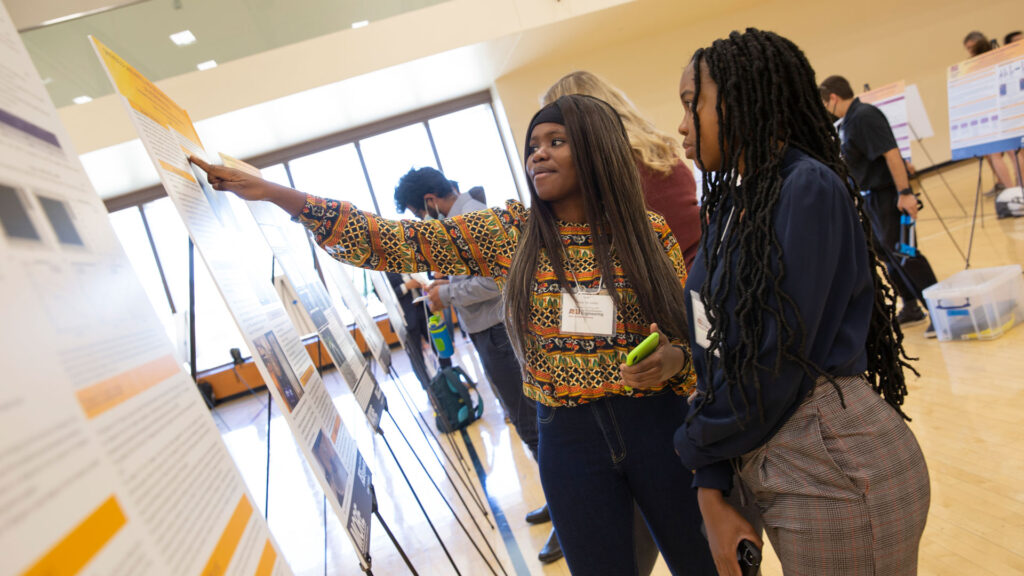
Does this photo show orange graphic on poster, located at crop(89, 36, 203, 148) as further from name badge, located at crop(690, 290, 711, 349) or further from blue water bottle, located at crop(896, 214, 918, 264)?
blue water bottle, located at crop(896, 214, 918, 264)

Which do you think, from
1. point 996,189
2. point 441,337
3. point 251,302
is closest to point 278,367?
point 251,302

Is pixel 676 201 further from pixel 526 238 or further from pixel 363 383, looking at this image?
pixel 363 383

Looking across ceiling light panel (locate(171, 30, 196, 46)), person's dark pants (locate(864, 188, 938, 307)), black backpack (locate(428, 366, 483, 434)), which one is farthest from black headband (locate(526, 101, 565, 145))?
ceiling light panel (locate(171, 30, 196, 46))

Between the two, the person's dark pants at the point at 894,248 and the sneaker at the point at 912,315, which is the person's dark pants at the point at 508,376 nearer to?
the person's dark pants at the point at 894,248

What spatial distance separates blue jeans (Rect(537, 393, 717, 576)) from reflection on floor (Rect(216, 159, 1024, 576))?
97 centimetres

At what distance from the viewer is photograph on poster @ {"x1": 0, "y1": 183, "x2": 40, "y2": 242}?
53 centimetres

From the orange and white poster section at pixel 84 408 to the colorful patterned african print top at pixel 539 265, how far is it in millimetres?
588

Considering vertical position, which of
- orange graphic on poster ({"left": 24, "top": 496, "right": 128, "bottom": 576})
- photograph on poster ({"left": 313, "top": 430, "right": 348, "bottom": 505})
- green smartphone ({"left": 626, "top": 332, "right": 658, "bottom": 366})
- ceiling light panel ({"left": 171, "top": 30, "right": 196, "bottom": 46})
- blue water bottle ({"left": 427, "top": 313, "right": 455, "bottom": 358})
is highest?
ceiling light panel ({"left": 171, "top": 30, "right": 196, "bottom": 46})

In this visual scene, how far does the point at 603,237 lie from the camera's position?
53.9 inches

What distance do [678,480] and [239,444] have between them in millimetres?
5692

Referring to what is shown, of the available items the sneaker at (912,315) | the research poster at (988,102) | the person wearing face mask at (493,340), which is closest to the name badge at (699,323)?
the person wearing face mask at (493,340)

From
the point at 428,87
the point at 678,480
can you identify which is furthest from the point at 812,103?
the point at 428,87

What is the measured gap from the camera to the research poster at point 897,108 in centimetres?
587

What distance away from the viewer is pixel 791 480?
3.05 ft
